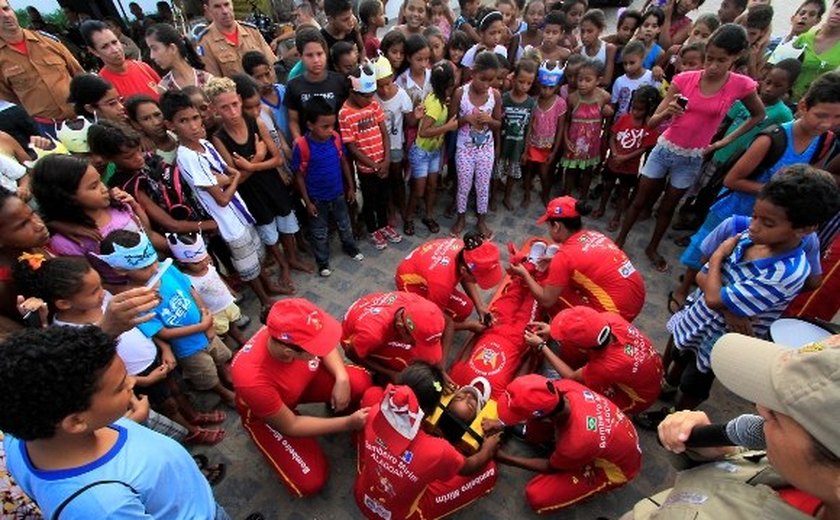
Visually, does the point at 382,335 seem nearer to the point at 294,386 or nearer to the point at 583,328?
the point at 294,386

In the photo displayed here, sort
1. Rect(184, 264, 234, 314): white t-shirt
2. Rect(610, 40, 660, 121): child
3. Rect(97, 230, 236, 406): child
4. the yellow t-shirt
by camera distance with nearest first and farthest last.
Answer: Rect(97, 230, 236, 406): child → Rect(184, 264, 234, 314): white t-shirt → the yellow t-shirt → Rect(610, 40, 660, 121): child

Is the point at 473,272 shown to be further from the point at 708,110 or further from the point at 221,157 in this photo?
the point at 708,110

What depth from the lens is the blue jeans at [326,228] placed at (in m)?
4.21

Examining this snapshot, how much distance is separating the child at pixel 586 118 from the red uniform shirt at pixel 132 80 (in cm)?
392

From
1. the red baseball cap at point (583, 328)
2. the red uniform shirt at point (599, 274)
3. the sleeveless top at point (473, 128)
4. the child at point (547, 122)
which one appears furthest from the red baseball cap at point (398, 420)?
the child at point (547, 122)

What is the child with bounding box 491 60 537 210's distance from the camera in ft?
14.5

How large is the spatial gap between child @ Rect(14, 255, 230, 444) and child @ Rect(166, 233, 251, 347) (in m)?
0.56

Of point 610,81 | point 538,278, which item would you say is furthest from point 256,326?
point 610,81

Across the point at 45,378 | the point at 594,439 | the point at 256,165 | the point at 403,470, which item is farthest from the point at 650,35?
the point at 45,378

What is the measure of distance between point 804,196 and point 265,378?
9.18 ft

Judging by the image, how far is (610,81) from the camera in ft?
16.7

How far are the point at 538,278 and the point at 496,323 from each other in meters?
0.47

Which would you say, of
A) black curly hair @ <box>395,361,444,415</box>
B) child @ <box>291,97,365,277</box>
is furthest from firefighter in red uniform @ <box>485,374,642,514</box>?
child @ <box>291,97,365,277</box>

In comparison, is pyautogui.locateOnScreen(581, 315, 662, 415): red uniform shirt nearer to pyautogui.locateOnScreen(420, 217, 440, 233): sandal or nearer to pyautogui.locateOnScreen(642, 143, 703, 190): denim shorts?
pyautogui.locateOnScreen(642, 143, 703, 190): denim shorts
